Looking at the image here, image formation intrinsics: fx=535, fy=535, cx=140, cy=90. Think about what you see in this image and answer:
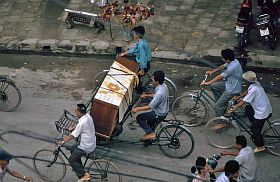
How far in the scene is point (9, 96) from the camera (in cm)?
1205

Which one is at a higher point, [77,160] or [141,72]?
[141,72]

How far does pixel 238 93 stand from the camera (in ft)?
35.4

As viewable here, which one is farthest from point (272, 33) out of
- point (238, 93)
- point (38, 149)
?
point (38, 149)

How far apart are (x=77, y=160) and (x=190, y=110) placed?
326 cm

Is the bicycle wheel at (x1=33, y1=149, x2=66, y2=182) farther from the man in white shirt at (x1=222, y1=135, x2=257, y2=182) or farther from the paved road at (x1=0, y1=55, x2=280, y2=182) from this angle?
the man in white shirt at (x1=222, y1=135, x2=257, y2=182)

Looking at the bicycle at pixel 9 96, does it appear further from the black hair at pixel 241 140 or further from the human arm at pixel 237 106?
the black hair at pixel 241 140

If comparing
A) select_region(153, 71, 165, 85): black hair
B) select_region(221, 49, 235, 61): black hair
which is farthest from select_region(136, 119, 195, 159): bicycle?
select_region(221, 49, 235, 61): black hair

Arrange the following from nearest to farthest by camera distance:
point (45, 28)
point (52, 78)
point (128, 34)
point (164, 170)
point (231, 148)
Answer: point (164, 170) → point (231, 148) → point (52, 78) → point (128, 34) → point (45, 28)

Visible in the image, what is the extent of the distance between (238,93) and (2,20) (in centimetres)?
822

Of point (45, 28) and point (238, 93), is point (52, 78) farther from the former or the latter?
point (238, 93)

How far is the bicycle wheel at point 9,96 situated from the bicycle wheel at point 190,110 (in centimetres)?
351

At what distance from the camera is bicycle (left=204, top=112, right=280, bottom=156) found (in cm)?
1043

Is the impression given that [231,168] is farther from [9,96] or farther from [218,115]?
[9,96]

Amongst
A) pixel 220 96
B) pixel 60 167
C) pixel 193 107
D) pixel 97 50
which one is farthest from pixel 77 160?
pixel 97 50
